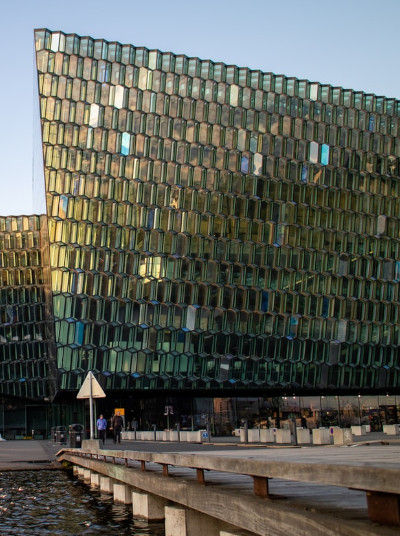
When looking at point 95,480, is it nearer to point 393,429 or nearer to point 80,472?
point 80,472

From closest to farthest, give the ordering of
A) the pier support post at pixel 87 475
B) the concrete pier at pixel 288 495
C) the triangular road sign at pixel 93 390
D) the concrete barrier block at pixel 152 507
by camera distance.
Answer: the concrete pier at pixel 288 495 < the concrete barrier block at pixel 152 507 < the pier support post at pixel 87 475 < the triangular road sign at pixel 93 390

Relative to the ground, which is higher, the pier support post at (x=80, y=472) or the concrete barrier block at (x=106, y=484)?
the concrete barrier block at (x=106, y=484)

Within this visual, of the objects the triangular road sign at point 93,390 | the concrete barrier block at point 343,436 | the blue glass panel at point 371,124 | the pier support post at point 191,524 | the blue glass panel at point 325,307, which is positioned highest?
the blue glass panel at point 371,124

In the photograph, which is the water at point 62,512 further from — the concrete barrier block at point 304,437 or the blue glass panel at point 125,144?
the blue glass panel at point 125,144

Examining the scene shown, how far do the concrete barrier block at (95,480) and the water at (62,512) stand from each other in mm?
239

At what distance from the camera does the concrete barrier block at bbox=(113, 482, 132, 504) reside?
15516 millimetres

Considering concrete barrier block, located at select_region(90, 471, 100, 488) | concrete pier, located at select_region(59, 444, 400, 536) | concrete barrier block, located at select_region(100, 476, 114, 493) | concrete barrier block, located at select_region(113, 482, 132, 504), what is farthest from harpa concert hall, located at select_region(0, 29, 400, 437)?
concrete pier, located at select_region(59, 444, 400, 536)

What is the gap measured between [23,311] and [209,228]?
22.3 m

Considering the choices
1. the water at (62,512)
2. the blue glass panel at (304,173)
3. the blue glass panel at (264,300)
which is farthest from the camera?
the blue glass panel at (304,173)

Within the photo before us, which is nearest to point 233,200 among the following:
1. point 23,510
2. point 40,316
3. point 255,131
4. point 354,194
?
point 255,131

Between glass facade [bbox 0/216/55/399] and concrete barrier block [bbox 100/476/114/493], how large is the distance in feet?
183

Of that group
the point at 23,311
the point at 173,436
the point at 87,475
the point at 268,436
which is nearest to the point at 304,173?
the point at 23,311

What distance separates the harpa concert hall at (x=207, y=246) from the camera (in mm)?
65125

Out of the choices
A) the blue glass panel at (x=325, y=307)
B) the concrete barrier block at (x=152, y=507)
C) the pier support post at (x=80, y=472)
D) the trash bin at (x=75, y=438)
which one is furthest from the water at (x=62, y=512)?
the blue glass panel at (x=325, y=307)
